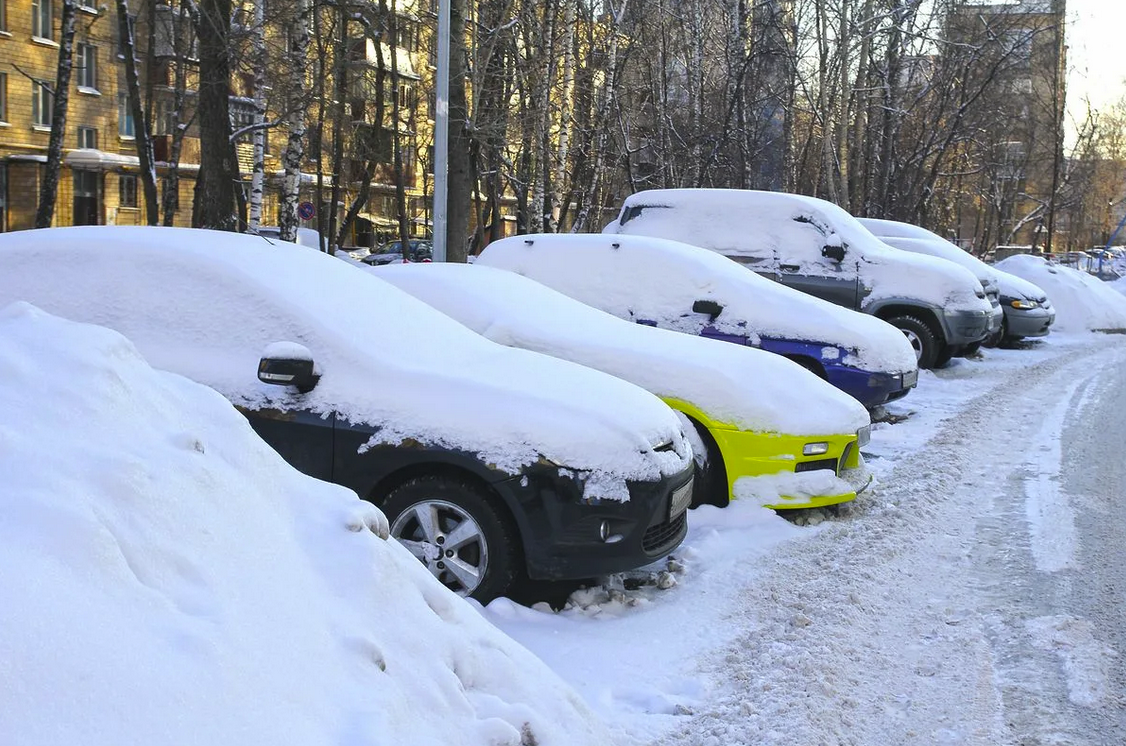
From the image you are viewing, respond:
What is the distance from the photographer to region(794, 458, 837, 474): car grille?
21.9 feet

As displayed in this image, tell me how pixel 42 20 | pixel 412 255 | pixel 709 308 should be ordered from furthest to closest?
pixel 42 20
pixel 412 255
pixel 709 308

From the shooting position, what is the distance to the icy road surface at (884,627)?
390 centimetres

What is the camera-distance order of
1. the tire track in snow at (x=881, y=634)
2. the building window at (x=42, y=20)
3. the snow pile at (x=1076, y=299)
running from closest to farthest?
the tire track in snow at (x=881, y=634), the snow pile at (x=1076, y=299), the building window at (x=42, y=20)

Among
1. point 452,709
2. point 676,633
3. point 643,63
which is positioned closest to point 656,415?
point 676,633

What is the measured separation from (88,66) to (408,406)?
38.8 meters

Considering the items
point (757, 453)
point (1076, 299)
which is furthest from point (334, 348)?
point (1076, 299)

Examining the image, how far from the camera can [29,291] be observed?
17.6 feet

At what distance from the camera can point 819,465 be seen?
22.2 ft

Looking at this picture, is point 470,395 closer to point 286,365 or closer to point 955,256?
point 286,365

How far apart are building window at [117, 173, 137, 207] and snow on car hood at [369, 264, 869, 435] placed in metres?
36.9

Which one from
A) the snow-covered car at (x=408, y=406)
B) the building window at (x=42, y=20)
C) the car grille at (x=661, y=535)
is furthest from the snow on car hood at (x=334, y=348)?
the building window at (x=42, y=20)

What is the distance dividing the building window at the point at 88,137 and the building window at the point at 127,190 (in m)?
1.46

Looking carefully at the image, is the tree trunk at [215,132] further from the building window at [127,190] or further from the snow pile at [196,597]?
the building window at [127,190]

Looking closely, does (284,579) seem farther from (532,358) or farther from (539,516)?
(532,358)
